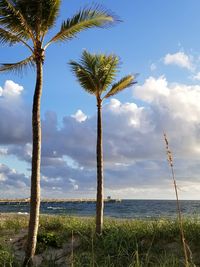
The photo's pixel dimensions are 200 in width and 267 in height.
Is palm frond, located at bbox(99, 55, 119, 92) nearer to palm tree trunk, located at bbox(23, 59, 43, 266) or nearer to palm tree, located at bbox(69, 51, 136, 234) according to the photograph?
palm tree, located at bbox(69, 51, 136, 234)

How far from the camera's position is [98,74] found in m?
19.9

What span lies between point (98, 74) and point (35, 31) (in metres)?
5.26

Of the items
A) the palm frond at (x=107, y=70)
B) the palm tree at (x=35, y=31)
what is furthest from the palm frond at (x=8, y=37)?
the palm frond at (x=107, y=70)

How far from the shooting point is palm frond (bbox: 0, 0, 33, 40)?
14.5 metres

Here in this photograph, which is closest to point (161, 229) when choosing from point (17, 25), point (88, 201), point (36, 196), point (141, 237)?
point (141, 237)

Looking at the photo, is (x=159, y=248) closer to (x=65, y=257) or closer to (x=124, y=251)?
(x=124, y=251)

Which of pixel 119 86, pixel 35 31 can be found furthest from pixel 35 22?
pixel 119 86

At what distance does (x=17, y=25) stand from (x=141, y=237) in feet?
28.1

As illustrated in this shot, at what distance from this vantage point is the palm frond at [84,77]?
19859mm

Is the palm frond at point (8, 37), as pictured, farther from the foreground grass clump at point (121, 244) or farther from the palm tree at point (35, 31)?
the foreground grass clump at point (121, 244)

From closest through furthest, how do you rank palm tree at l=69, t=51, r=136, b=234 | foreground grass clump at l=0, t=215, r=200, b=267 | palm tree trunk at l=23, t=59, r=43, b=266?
foreground grass clump at l=0, t=215, r=200, b=267 < palm tree trunk at l=23, t=59, r=43, b=266 < palm tree at l=69, t=51, r=136, b=234

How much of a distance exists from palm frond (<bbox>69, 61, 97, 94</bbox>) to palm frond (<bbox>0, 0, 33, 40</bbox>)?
4.83 metres

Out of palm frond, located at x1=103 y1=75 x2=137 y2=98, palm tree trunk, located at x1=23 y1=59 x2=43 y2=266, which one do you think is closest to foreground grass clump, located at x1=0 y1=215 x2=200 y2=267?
palm tree trunk, located at x1=23 y1=59 x2=43 y2=266

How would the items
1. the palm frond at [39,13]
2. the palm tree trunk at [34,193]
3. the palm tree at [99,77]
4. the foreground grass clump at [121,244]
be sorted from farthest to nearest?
the palm tree at [99,77]
the palm frond at [39,13]
the palm tree trunk at [34,193]
the foreground grass clump at [121,244]
